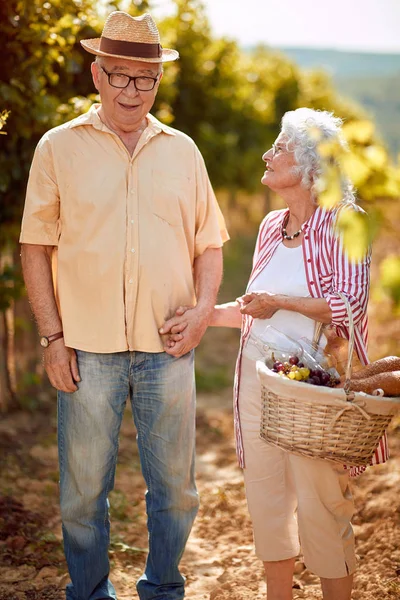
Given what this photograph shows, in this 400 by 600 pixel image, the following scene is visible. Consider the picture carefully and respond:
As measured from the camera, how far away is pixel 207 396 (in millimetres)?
7770

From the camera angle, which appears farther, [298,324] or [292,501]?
[292,501]

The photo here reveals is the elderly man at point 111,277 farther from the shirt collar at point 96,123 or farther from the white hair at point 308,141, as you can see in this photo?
the white hair at point 308,141

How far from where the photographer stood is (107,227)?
116 inches

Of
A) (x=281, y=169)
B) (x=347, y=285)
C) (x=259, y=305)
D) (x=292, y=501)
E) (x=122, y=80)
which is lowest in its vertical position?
(x=292, y=501)

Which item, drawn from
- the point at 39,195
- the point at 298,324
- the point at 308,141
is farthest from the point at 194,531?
the point at 308,141

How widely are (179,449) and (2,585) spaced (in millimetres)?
1157

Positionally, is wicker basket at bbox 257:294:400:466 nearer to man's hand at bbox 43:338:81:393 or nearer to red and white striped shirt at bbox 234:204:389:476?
red and white striped shirt at bbox 234:204:389:476

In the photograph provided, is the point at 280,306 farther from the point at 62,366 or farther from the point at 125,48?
the point at 125,48

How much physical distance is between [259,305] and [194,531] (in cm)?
202

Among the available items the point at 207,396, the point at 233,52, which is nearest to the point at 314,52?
the point at 233,52

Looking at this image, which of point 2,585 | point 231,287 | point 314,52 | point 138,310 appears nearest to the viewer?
point 138,310

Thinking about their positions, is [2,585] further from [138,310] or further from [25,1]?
[25,1]

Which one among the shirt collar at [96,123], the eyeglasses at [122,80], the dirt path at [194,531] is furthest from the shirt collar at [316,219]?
the dirt path at [194,531]

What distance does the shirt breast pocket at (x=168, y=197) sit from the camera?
9.86 ft
